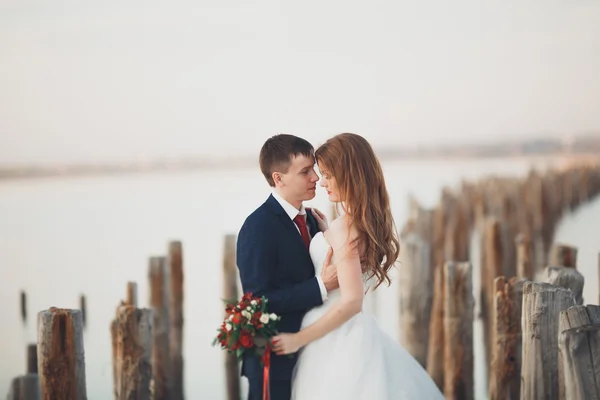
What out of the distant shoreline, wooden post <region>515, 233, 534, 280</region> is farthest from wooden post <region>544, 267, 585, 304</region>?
the distant shoreline

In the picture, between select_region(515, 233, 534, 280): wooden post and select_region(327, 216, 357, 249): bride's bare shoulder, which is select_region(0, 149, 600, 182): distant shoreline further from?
select_region(327, 216, 357, 249): bride's bare shoulder

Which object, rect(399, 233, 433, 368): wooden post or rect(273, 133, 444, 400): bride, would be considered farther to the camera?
rect(399, 233, 433, 368): wooden post

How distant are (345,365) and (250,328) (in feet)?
1.47

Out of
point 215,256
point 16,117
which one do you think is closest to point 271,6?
point 16,117

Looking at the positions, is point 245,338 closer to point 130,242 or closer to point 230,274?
point 230,274

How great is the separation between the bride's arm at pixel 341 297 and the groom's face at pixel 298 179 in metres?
0.20

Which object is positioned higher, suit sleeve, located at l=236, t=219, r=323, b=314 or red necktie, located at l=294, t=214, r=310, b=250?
red necktie, located at l=294, t=214, r=310, b=250

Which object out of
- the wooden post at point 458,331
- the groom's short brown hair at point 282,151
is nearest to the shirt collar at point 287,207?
the groom's short brown hair at point 282,151

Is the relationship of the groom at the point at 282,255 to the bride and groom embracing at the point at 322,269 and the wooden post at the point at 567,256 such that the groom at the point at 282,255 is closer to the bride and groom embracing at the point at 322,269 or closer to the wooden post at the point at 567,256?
the bride and groom embracing at the point at 322,269

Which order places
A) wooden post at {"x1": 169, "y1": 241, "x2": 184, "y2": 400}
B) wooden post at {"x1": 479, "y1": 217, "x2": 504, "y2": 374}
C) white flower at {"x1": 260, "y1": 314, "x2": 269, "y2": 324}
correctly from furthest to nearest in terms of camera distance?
1. wooden post at {"x1": 479, "y1": 217, "x2": 504, "y2": 374}
2. wooden post at {"x1": 169, "y1": 241, "x2": 184, "y2": 400}
3. white flower at {"x1": 260, "y1": 314, "x2": 269, "y2": 324}

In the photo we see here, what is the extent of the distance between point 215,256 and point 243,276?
47.4 ft

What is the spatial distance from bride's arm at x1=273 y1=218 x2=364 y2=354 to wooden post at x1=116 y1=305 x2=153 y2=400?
7.20ft

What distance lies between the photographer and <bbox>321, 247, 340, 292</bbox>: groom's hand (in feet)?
13.2

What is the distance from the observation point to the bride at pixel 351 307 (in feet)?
13.1
